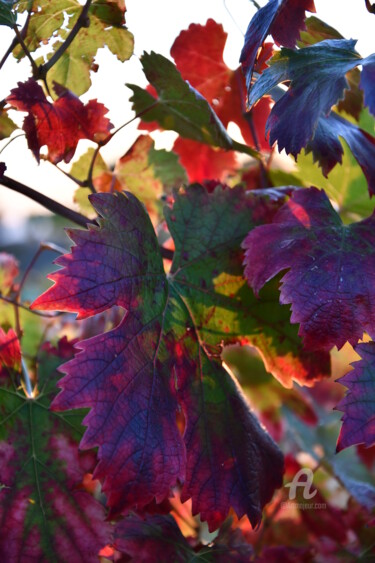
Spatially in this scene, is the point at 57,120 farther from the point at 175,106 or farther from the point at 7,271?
the point at 7,271

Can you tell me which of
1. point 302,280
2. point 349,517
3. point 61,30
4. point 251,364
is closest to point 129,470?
point 302,280

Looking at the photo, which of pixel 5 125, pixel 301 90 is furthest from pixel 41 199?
pixel 301 90

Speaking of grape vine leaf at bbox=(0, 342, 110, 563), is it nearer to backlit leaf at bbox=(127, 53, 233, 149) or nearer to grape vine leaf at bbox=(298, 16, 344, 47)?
backlit leaf at bbox=(127, 53, 233, 149)

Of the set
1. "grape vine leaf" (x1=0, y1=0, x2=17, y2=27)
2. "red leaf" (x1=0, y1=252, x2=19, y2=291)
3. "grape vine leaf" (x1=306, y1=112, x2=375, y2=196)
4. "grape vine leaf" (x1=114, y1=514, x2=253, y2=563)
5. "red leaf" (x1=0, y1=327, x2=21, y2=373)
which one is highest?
"grape vine leaf" (x1=0, y1=0, x2=17, y2=27)

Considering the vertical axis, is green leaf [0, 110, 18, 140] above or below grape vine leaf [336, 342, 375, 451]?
above

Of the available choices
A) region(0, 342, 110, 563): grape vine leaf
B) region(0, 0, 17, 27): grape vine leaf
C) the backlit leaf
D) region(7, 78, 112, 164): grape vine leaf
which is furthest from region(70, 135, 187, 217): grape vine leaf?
region(0, 342, 110, 563): grape vine leaf

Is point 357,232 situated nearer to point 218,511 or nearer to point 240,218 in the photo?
point 240,218

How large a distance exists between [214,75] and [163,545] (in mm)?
778

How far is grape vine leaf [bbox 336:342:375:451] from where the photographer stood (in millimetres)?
598

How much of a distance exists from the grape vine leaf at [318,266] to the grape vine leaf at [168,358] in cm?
7

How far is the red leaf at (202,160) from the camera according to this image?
1.22 m

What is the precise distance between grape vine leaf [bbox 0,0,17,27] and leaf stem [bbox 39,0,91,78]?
0.06 m

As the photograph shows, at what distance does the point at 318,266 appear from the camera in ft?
2.28

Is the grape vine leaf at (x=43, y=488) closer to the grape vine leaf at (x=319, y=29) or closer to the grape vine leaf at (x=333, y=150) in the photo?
the grape vine leaf at (x=333, y=150)
